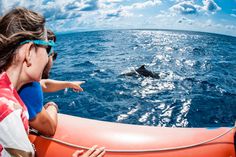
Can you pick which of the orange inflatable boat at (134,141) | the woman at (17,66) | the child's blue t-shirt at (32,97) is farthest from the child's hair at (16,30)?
the orange inflatable boat at (134,141)

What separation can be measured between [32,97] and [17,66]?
19.1 inches

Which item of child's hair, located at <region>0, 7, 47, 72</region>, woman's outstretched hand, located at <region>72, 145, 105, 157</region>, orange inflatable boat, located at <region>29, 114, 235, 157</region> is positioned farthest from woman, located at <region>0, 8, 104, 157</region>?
orange inflatable boat, located at <region>29, 114, 235, 157</region>

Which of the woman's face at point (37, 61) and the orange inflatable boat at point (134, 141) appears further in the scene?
the orange inflatable boat at point (134, 141)

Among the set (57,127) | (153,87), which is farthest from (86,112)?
(57,127)

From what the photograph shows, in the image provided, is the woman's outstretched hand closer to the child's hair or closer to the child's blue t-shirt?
the child's blue t-shirt

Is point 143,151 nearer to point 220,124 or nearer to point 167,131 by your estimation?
point 167,131

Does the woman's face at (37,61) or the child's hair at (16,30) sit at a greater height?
the child's hair at (16,30)

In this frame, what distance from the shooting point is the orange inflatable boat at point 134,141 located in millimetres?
2535

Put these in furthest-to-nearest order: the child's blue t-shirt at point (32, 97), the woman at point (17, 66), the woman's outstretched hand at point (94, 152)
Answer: the woman's outstretched hand at point (94, 152) < the child's blue t-shirt at point (32, 97) < the woman at point (17, 66)

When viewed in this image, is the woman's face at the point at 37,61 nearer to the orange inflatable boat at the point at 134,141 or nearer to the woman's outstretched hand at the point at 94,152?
the woman's outstretched hand at the point at 94,152

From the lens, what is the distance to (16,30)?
1.64 metres

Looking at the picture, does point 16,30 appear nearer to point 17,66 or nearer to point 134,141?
point 17,66

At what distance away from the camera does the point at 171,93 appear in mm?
8430

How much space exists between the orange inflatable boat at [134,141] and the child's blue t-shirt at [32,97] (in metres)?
0.54
